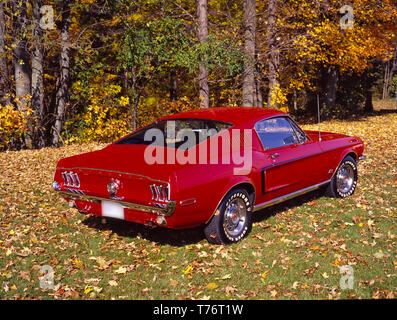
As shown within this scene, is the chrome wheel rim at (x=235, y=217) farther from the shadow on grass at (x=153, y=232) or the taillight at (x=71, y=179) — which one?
the taillight at (x=71, y=179)

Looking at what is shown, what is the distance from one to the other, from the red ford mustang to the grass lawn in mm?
452

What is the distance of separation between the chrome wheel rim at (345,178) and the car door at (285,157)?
0.87m

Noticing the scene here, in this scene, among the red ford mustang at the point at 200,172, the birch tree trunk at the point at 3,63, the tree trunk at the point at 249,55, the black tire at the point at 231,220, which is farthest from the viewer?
the tree trunk at the point at 249,55

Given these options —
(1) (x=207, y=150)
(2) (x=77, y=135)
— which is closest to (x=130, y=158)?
(1) (x=207, y=150)

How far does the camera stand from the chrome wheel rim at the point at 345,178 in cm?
727

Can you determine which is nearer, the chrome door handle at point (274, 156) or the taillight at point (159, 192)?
the taillight at point (159, 192)

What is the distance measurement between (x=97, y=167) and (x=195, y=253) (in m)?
1.54

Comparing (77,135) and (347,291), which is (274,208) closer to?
(347,291)

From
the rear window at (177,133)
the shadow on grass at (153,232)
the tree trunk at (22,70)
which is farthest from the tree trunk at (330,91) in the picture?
the shadow on grass at (153,232)

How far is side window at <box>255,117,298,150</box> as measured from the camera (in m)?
5.71

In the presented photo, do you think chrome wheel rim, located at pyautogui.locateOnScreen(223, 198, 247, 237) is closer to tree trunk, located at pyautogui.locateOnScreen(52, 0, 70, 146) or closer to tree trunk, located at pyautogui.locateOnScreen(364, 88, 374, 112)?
tree trunk, located at pyautogui.locateOnScreen(52, 0, 70, 146)

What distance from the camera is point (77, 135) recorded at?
17328mm

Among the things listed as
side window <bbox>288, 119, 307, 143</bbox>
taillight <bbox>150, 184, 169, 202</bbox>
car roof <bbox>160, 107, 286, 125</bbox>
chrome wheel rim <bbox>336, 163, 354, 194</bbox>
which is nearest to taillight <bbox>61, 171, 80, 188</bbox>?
taillight <bbox>150, 184, 169, 202</bbox>

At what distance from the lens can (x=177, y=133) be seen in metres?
5.58
